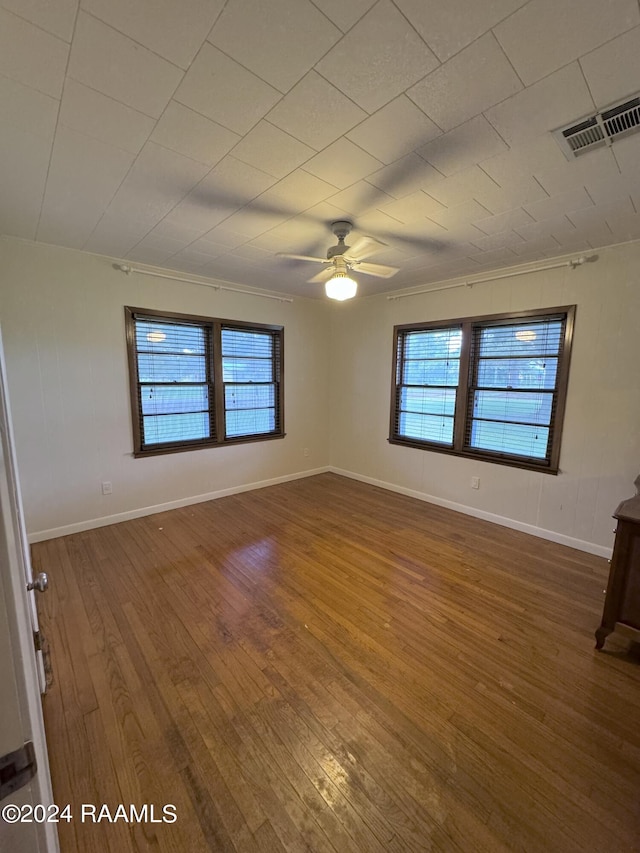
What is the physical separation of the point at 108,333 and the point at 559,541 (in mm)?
4845

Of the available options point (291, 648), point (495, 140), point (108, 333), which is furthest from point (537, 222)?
point (108, 333)

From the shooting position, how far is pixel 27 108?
4.74ft

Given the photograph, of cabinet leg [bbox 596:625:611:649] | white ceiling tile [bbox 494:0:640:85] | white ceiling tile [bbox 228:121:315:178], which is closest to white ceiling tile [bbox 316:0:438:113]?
white ceiling tile [bbox 494:0:640:85]

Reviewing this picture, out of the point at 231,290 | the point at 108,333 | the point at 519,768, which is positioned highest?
the point at 231,290

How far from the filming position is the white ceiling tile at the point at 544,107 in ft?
4.25

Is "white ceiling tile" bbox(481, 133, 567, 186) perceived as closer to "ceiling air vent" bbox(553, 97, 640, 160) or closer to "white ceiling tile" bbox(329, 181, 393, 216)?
"ceiling air vent" bbox(553, 97, 640, 160)

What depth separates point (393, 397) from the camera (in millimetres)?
4605

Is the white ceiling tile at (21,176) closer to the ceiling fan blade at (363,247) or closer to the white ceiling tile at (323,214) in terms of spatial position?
the white ceiling tile at (323,214)

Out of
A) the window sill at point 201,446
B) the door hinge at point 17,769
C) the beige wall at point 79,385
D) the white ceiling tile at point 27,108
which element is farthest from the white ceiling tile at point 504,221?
the window sill at point 201,446

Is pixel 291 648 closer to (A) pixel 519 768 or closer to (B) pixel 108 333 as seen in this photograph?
(A) pixel 519 768

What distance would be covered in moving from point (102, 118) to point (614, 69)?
6.70 ft

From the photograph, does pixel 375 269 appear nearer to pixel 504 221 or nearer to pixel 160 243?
pixel 504 221

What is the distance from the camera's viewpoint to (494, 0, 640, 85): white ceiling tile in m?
1.04

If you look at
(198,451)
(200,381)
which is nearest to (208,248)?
(200,381)
